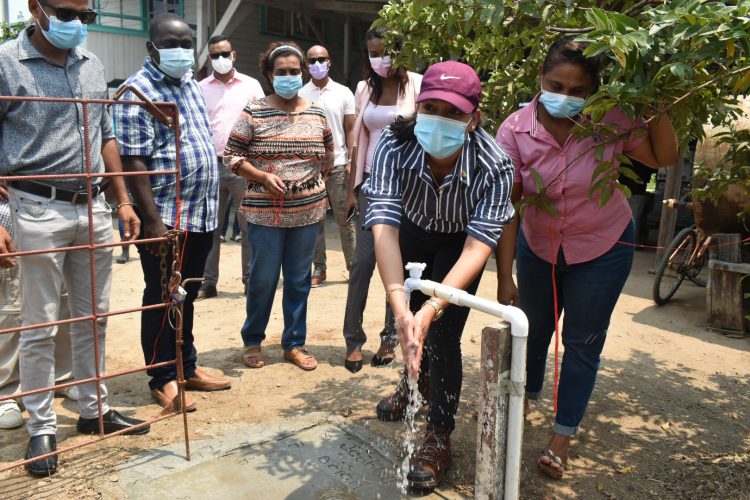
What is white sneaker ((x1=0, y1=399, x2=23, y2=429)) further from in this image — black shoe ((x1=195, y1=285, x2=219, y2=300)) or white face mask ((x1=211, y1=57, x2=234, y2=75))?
white face mask ((x1=211, y1=57, x2=234, y2=75))

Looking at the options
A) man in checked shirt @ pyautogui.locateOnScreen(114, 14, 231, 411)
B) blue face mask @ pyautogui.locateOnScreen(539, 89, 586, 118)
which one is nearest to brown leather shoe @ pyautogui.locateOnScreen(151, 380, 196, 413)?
man in checked shirt @ pyautogui.locateOnScreen(114, 14, 231, 411)

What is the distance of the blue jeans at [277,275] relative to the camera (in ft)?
12.8

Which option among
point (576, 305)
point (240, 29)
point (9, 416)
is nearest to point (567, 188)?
point (576, 305)

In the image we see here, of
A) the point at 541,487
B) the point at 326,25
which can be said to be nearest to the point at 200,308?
the point at 541,487

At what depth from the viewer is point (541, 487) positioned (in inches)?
110

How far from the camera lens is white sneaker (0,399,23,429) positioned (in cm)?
315

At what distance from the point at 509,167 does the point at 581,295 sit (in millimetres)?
678

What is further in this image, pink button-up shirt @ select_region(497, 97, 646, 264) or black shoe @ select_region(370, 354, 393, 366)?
black shoe @ select_region(370, 354, 393, 366)

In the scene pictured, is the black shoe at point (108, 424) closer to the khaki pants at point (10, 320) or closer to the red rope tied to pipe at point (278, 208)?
the khaki pants at point (10, 320)

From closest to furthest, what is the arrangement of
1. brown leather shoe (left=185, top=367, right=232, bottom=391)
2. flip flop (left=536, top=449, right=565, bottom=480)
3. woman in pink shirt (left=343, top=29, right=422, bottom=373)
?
flip flop (left=536, top=449, right=565, bottom=480), brown leather shoe (left=185, top=367, right=232, bottom=391), woman in pink shirt (left=343, top=29, right=422, bottom=373)

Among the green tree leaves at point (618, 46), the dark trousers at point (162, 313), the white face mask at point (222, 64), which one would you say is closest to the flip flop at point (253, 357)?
the dark trousers at point (162, 313)

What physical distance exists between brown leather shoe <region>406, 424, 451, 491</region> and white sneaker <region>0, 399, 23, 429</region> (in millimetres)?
1930

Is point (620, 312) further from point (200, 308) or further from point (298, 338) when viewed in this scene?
point (200, 308)

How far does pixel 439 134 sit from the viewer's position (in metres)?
2.35
